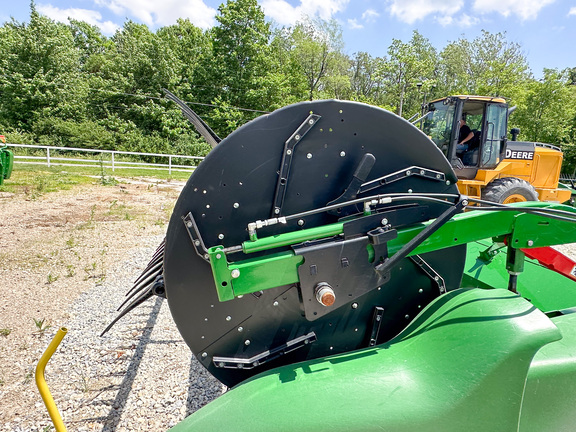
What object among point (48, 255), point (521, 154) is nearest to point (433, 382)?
point (48, 255)

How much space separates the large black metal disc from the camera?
1.60 metres

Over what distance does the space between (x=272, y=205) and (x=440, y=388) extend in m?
0.98

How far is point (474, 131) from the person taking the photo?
802 centimetres

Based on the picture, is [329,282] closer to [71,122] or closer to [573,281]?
[573,281]

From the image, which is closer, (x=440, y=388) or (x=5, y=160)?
(x=440, y=388)

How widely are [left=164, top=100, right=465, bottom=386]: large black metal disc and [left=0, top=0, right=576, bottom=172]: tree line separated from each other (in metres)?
23.5

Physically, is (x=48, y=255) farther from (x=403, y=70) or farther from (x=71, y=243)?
(x=403, y=70)

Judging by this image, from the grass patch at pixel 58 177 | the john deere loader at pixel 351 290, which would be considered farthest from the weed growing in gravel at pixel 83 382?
the grass patch at pixel 58 177

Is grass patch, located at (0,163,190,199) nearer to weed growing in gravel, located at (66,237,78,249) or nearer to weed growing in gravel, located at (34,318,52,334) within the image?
weed growing in gravel, located at (66,237,78,249)

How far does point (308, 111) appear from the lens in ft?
5.27

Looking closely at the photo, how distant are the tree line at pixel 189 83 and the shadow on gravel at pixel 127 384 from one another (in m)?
21.9

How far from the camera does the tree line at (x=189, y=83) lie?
23.6m

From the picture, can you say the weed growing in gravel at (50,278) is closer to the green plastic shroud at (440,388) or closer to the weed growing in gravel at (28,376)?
the weed growing in gravel at (28,376)

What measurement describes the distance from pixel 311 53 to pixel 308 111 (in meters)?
33.3
